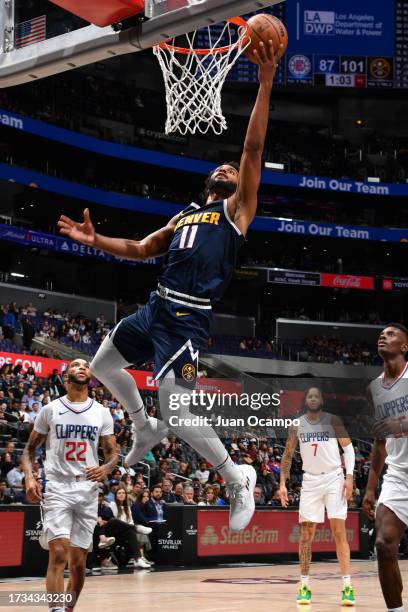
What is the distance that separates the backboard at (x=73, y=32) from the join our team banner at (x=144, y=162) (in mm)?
24462

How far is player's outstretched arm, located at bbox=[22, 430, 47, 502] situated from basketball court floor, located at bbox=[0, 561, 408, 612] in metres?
2.00

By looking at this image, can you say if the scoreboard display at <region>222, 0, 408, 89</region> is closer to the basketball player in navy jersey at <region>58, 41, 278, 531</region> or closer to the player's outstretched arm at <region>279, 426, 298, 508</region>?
the player's outstretched arm at <region>279, 426, 298, 508</region>

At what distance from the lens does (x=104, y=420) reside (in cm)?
862

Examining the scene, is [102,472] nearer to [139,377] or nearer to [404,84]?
[139,377]

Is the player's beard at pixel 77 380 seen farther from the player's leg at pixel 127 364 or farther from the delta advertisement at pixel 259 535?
the delta advertisement at pixel 259 535

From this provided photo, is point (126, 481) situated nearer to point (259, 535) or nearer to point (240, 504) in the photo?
point (259, 535)

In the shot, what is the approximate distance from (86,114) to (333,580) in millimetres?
25742

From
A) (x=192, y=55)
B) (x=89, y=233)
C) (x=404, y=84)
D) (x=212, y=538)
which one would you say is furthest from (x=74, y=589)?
(x=404, y=84)

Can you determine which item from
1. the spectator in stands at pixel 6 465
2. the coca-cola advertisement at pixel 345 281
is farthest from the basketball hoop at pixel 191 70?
the coca-cola advertisement at pixel 345 281

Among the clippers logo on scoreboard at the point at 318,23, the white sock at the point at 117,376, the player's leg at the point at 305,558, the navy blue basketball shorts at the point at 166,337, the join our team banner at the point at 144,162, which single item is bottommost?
Result: the player's leg at the point at 305,558

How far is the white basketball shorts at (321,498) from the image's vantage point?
11.0 metres

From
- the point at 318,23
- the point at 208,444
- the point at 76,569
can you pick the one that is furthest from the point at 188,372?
the point at 318,23

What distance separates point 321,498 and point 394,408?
13.4 feet

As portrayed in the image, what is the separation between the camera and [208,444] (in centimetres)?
515
